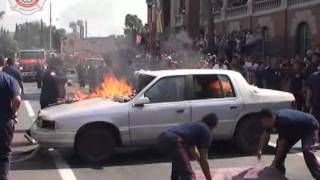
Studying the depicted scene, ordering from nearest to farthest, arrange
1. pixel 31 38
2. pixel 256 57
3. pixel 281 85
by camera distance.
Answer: pixel 281 85 → pixel 256 57 → pixel 31 38

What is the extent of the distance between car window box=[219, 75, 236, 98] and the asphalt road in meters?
1.06

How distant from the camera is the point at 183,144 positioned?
23.7 ft

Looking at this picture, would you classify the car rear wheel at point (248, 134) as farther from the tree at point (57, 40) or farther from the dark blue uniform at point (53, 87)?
the tree at point (57, 40)

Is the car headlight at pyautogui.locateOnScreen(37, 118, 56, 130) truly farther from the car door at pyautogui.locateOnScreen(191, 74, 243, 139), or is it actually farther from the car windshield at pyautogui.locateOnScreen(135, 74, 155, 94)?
the car door at pyautogui.locateOnScreen(191, 74, 243, 139)

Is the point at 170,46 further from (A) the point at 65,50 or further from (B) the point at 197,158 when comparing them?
(B) the point at 197,158

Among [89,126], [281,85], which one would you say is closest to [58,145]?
[89,126]

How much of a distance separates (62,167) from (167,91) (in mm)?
2134

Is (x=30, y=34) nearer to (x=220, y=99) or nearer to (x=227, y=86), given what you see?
(x=227, y=86)

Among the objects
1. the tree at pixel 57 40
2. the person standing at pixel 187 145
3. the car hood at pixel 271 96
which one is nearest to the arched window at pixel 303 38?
the car hood at pixel 271 96

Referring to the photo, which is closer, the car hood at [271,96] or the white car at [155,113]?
the white car at [155,113]

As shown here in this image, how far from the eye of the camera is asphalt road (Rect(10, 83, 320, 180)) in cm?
921

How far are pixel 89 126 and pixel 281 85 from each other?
9.50 m

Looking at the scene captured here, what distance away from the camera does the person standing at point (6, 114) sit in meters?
6.68

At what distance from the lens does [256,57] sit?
24.8 metres
